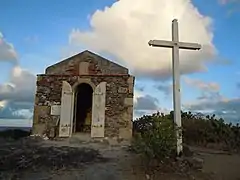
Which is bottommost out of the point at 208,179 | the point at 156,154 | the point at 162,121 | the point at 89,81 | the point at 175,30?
the point at 208,179

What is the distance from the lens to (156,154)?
7.37 metres

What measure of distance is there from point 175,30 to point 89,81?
4.90 metres

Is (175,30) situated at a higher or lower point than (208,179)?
higher

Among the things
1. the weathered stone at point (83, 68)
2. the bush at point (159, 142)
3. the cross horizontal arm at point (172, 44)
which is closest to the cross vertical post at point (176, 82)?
the cross horizontal arm at point (172, 44)

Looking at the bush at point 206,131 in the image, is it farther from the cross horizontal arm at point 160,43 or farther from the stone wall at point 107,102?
the cross horizontal arm at point 160,43

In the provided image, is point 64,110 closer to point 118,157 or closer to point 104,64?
point 104,64

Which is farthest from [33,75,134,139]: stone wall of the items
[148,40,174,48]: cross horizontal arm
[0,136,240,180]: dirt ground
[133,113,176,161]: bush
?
[133,113,176,161]: bush

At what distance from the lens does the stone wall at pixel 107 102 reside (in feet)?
40.3

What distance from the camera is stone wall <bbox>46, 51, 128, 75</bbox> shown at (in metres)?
12.8

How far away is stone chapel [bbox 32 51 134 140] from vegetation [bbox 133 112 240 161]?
3.67 feet

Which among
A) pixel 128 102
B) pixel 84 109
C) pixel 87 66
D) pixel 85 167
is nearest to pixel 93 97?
pixel 87 66

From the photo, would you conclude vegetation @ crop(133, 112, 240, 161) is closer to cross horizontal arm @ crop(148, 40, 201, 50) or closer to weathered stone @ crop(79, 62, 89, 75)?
cross horizontal arm @ crop(148, 40, 201, 50)

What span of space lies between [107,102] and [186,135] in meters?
4.33

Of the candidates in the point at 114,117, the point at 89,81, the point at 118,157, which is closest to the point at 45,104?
the point at 89,81
